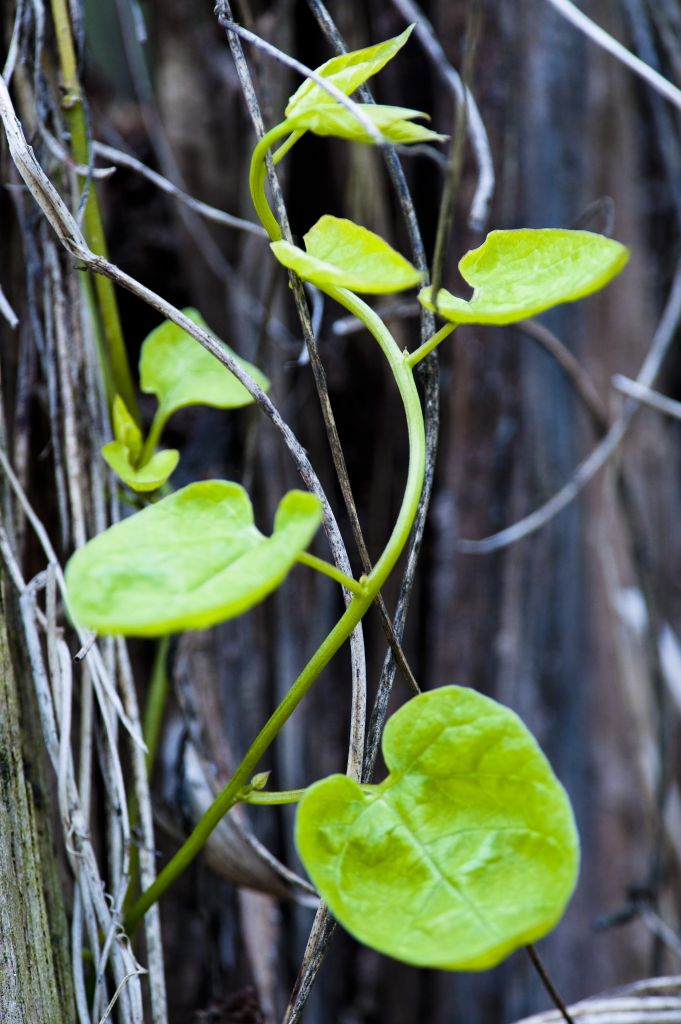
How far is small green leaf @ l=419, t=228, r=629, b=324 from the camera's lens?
0.84ft

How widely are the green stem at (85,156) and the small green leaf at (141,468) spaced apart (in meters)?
0.05

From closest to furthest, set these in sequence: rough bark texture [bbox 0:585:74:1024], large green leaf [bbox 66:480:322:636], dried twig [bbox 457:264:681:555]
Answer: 1. large green leaf [bbox 66:480:322:636]
2. rough bark texture [bbox 0:585:74:1024]
3. dried twig [bbox 457:264:681:555]

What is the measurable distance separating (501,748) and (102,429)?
0.91 feet

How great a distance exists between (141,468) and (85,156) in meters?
0.16

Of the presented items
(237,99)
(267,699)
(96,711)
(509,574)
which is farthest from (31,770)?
(237,99)

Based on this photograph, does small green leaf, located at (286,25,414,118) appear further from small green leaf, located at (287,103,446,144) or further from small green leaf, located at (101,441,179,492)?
small green leaf, located at (101,441,179,492)

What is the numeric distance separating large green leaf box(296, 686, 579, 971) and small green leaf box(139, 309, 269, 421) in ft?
0.62

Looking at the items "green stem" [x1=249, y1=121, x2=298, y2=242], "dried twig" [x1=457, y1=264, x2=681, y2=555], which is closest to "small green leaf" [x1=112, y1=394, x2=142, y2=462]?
"green stem" [x1=249, y1=121, x2=298, y2=242]

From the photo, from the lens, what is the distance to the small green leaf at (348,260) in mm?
246

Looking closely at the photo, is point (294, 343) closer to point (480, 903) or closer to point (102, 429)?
point (102, 429)

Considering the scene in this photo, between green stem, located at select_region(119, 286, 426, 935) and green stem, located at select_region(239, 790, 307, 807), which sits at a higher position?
green stem, located at select_region(119, 286, 426, 935)

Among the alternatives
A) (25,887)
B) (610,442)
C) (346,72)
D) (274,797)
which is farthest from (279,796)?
(610,442)

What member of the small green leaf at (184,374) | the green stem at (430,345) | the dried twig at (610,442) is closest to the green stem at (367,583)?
the green stem at (430,345)

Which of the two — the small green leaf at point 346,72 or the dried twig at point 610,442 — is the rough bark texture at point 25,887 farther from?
the dried twig at point 610,442
